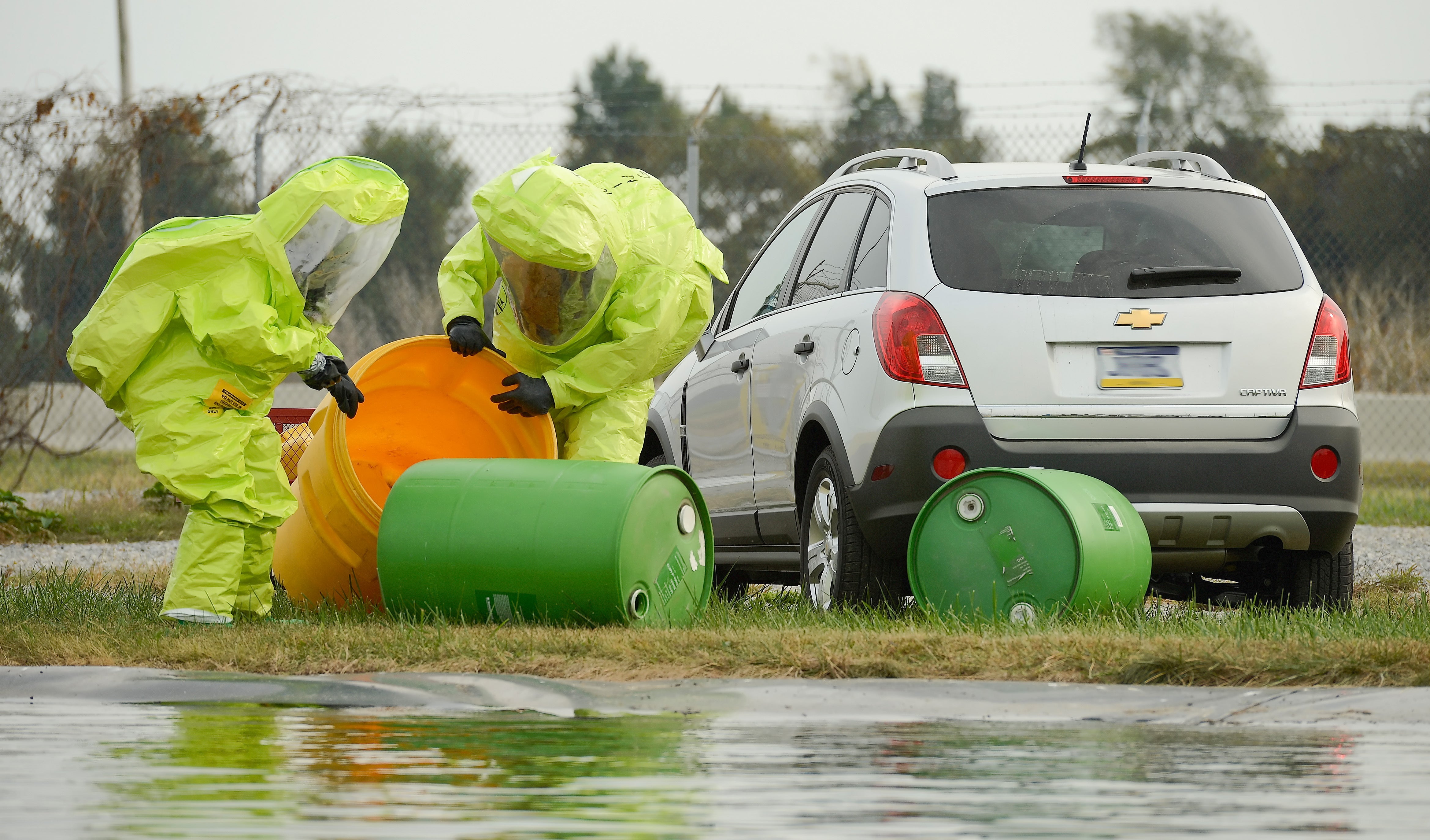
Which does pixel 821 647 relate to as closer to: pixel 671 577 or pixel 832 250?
pixel 671 577

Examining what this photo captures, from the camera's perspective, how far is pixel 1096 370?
18.4 ft

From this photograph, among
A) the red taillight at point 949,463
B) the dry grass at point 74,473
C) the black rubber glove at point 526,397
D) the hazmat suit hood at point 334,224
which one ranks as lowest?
the dry grass at point 74,473

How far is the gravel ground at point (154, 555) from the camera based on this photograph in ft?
28.5

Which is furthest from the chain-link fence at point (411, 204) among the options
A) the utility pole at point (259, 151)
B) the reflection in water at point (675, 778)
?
the reflection in water at point (675, 778)

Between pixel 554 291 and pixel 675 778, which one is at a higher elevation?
pixel 554 291

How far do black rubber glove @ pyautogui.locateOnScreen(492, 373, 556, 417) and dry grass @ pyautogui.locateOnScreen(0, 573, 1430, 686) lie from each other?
1019mm

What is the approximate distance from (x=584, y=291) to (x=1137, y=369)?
6.61 feet

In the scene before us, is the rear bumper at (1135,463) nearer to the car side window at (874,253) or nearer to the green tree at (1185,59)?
the car side window at (874,253)

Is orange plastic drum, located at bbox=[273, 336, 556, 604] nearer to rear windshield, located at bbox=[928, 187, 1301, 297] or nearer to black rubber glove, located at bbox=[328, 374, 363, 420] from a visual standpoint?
black rubber glove, located at bbox=[328, 374, 363, 420]

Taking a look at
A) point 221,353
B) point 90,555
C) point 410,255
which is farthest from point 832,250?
point 410,255

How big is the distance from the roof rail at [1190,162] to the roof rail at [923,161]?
743 millimetres

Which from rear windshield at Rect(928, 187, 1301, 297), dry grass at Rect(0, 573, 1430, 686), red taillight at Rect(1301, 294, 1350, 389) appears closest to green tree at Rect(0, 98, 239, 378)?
dry grass at Rect(0, 573, 1430, 686)

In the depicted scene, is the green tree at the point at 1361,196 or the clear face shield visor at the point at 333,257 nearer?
the clear face shield visor at the point at 333,257

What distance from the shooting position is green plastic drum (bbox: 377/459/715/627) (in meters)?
5.57
